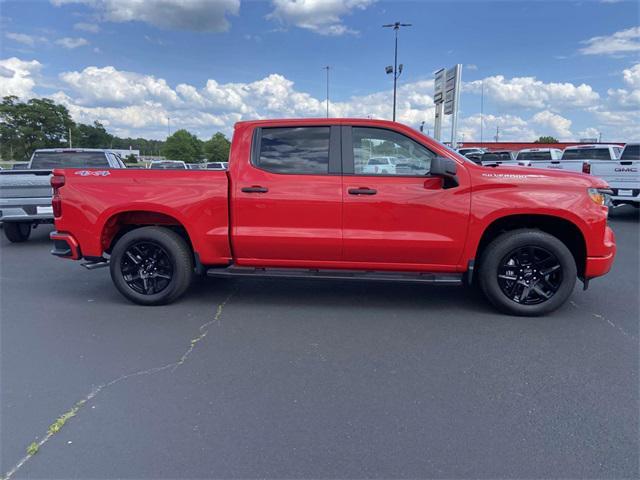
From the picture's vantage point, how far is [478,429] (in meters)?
2.61

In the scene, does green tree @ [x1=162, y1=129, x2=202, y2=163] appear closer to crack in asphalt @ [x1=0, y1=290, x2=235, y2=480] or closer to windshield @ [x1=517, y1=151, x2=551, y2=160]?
windshield @ [x1=517, y1=151, x2=551, y2=160]

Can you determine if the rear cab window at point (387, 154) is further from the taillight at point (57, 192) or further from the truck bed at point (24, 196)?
the truck bed at point (24, 196)

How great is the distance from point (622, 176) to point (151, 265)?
11744mm

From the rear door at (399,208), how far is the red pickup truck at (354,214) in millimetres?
11

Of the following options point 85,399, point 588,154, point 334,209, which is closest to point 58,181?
point 85,399

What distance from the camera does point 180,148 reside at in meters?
77.6

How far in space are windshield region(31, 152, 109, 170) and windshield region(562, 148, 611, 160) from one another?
16.3m

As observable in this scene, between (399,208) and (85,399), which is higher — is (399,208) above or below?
above

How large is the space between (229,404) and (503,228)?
3.28 meters

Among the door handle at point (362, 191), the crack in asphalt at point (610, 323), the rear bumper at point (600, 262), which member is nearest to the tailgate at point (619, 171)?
the crack in asphalt at point (610, 323)

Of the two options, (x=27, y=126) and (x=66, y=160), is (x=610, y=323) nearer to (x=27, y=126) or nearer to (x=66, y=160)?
(x=66, y=160)

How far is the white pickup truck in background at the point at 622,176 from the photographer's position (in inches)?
428

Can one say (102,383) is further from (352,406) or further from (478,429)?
(478,429)

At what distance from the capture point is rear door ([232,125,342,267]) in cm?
437
